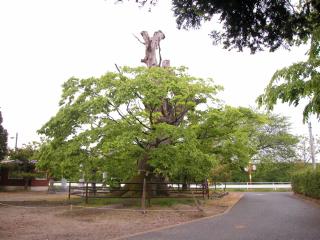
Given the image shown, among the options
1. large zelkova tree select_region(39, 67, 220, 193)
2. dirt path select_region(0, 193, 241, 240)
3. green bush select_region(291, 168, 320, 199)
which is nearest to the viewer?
dirt path select_region(0, 193, 241, 240)

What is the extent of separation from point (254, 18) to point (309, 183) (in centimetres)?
1692

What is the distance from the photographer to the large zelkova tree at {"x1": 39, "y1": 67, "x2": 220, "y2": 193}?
45.2ft

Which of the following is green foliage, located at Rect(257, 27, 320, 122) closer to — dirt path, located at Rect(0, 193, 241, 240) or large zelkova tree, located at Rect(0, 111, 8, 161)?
dirt path, located at Rect(0, 193, 241, 240)

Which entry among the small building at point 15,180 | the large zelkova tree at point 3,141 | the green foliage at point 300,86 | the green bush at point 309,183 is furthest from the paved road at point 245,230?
the small building at point 15,180

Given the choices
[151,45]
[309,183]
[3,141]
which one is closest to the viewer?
[309,183]

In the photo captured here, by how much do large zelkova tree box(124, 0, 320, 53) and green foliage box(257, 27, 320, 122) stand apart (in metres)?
3.50

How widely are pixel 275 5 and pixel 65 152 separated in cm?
1146

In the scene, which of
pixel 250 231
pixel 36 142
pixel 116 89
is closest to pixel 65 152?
pixel 116 89

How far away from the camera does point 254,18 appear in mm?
4945

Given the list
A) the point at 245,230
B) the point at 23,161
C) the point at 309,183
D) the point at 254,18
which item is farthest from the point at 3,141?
the point at 254,18

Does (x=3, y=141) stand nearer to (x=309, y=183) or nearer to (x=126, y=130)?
(x=126, y=130)

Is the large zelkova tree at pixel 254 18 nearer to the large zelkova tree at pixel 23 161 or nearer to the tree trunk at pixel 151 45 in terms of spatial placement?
the tree trunk at pixel 151 45

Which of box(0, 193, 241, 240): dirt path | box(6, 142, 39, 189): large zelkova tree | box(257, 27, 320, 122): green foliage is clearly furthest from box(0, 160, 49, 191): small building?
box(257, 27, 320, 122): green foliage

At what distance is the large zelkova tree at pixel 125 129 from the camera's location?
45.2ft
